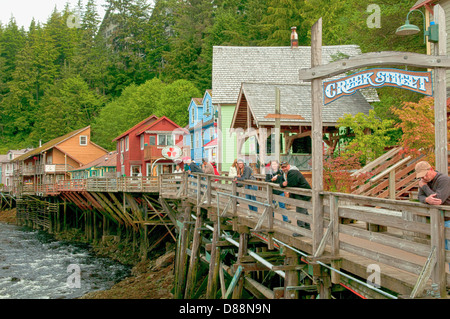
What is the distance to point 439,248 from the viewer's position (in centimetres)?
541

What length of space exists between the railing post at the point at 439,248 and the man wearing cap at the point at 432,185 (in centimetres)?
62

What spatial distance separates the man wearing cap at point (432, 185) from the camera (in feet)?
20.2

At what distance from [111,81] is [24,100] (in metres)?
20.7

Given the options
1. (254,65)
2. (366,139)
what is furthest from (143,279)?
(254,65)

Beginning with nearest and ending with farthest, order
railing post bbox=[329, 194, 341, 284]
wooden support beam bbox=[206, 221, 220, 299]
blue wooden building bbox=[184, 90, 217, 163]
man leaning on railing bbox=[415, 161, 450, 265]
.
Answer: man leaning on railing bbox=[415, 161, 450, 265], railing post bbox=[329, 194, 341, 284], wooden support beam bbox=[206, 221, 220, 299], blue wooden building bbox=[184, 90, 217, 163]

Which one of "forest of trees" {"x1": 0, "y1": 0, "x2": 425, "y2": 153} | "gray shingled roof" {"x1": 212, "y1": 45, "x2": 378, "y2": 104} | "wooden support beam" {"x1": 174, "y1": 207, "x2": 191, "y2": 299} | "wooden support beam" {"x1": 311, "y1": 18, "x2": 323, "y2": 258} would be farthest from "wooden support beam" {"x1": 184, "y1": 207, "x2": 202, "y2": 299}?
"forest of trees" {"x1": 0, "y1": 0, "x2": 425, "y2": 153}

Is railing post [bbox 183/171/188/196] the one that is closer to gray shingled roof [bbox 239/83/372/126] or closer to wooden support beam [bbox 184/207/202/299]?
wooden support beam [bbox 184/207/202/299]

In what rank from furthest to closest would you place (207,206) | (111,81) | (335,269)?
(111,81) < (207,206) < (335,269)

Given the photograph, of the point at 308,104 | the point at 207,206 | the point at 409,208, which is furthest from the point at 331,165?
the point at 409,208

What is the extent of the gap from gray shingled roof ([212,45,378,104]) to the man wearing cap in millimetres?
23767

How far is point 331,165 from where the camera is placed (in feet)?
51.7

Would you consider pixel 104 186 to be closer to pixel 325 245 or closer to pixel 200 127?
pixel 200 127

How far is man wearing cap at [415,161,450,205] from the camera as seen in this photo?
6145 millimetres
